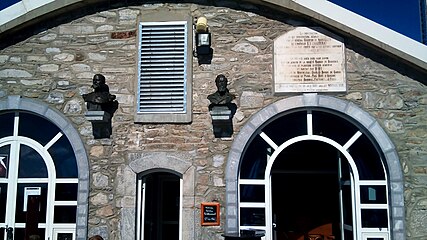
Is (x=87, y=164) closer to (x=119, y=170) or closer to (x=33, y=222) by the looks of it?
(x=119, y=170)

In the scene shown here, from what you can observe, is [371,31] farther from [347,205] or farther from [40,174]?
[40,174]

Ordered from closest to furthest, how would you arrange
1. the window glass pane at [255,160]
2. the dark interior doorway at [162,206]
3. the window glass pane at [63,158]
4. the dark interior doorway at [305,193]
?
1. the window glass pane at [255,160]
2. the window glass pane at [63,158]
3. the dark interior doorway at [162,206]
4. the dark interior doorway at [305,193]

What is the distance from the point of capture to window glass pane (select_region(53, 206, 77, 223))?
709 centimetres

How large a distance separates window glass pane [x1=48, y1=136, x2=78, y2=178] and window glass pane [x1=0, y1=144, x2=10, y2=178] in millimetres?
636

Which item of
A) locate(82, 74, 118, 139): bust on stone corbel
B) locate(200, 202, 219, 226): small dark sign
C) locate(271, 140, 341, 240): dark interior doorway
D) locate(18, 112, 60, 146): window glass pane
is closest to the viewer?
locate(200, 202, 219, 226): small dark sign

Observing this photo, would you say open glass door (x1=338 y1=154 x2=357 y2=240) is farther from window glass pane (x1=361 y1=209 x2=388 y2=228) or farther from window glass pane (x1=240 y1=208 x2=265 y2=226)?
window glass pane (x1=240 y1=208 x2=265 y2=226)

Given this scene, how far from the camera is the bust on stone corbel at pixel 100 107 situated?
700 centimetres

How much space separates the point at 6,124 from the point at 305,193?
5608 millimetres

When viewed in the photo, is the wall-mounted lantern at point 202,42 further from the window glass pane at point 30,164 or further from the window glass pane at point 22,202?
the window glass pane at point 22,202

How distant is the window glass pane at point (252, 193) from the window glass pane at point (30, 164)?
288cm

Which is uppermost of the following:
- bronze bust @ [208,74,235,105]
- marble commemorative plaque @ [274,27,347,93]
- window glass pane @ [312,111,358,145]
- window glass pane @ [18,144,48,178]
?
marble commemorative plaque @ [274,27,347,93]

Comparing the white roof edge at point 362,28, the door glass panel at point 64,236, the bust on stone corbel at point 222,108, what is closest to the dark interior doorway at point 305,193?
the bust on stone corbel at point 222,108

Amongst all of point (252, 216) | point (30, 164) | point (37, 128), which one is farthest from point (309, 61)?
point (30, 164)

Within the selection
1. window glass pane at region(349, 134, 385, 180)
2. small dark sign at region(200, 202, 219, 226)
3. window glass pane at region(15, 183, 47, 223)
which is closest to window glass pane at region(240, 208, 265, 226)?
small dark sign at region(200, 202, 219, 226)
